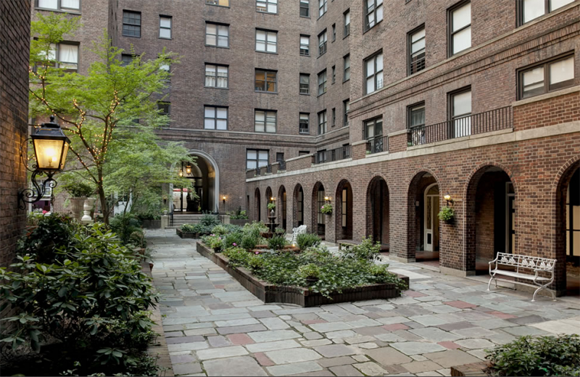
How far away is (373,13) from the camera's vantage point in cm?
2106

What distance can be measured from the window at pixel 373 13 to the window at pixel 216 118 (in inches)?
655

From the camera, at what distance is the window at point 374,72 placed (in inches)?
818

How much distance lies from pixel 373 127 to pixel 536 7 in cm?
994

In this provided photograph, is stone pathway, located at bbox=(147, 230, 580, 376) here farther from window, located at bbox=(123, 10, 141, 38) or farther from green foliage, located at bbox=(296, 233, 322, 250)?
window, located at bbox=(123, 10, 141, 38)

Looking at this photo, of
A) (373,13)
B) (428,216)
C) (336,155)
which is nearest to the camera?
(428,216)

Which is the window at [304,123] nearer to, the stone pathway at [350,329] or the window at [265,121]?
the window at [265,121]

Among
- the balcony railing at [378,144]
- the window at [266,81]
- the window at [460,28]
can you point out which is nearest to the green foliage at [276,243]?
the balcony railing at [378,144]

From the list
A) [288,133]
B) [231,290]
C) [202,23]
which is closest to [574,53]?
[231,290]

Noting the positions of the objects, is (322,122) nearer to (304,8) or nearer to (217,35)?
(304,8)

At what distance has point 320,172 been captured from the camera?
22.9 m

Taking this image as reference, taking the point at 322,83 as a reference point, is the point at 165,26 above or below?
above

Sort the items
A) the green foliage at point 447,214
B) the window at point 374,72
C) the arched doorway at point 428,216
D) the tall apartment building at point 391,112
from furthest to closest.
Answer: the window at point 374,72 → the arched doorway at point 428,216 → the green foliage at point 447,214 → the tall apartment building at point 391,112

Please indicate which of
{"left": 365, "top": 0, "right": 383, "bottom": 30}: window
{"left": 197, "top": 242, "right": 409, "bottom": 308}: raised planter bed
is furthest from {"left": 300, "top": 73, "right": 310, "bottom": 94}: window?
{"left": 197, "top": 242, "right": 409, "bottom": 308}: raised planter bed

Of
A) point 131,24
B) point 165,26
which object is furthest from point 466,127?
point 131,24
